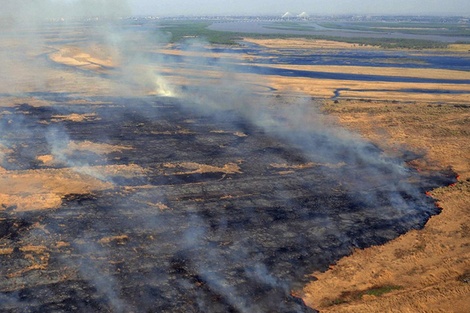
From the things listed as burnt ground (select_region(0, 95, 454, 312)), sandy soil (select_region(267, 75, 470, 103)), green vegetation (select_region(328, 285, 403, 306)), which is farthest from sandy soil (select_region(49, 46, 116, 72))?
green vegetation (select_region(328, 285, 403, 306))

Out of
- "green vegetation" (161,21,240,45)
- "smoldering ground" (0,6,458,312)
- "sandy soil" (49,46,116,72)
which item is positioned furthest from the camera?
"green vegetation" (161,21,240,45)

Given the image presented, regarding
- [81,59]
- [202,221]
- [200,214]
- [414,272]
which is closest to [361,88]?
[200,214]

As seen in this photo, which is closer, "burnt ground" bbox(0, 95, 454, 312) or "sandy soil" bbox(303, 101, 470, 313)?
"sandy soil" bbox(303, 101, 470, 313)

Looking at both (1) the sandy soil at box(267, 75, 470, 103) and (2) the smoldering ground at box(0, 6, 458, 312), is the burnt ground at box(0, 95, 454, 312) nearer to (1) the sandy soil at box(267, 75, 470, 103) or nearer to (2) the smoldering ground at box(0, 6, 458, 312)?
(2) the smoldering ground at box(0, 6, 458, 312)

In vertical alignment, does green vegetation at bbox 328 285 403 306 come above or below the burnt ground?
below

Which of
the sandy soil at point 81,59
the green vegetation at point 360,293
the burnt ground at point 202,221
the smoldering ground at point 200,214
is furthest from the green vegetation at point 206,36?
the green vegetation at point 360,293

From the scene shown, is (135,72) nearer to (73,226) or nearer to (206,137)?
(206,137)

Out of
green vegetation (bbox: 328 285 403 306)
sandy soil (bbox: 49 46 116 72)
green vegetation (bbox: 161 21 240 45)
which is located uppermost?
green vegetation (bbox: 161 21 240 45)
